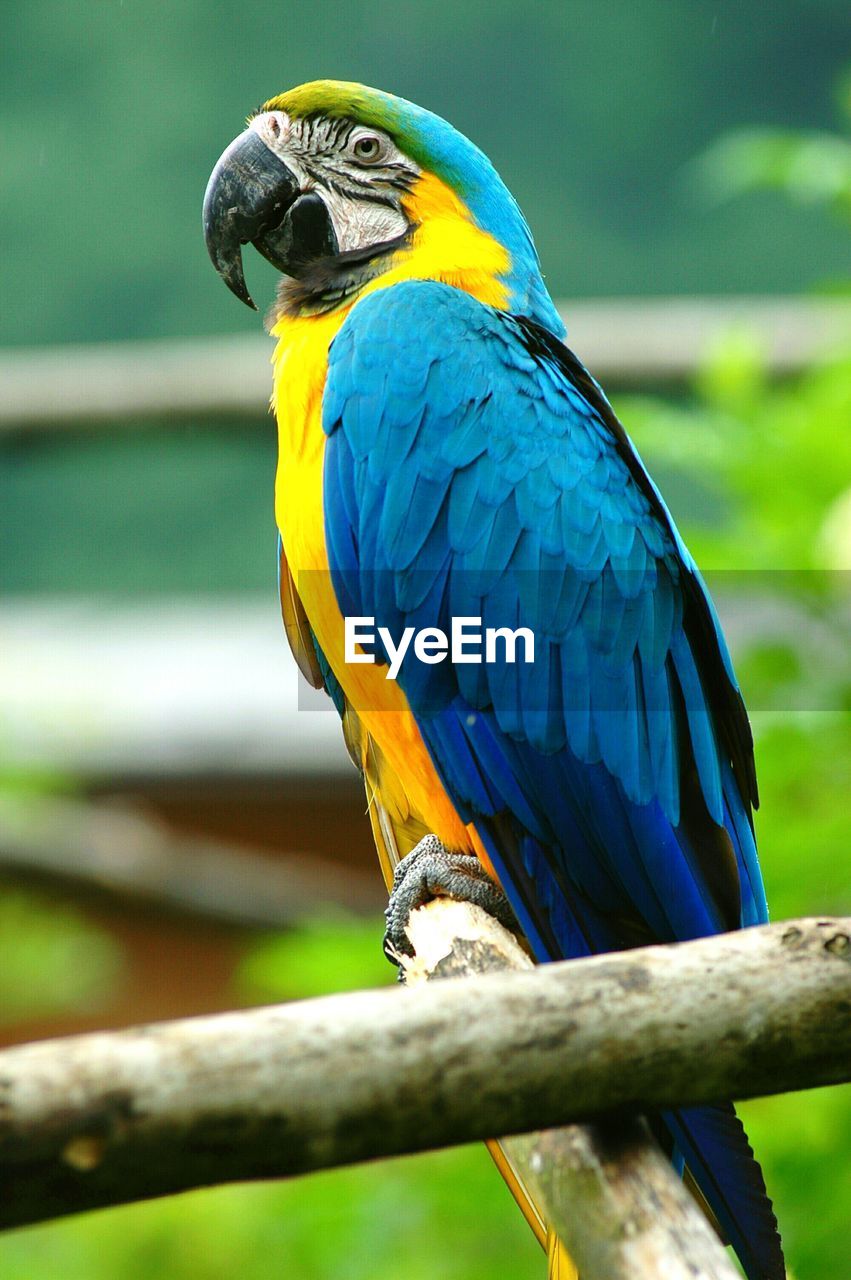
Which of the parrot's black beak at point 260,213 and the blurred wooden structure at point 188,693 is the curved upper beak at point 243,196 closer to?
the parrot's black beak at point 260,213

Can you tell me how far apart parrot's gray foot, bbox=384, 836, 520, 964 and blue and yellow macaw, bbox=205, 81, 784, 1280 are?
14mm

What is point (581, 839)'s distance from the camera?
1.39 metres

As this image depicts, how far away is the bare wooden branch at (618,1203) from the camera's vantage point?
797 millimetres

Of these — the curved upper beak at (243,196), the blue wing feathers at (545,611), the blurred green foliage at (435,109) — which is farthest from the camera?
the blurred green foliage at (435,109)

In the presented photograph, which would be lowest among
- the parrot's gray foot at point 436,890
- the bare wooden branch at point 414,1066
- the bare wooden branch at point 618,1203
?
the bare wooden branch at point 618,1203

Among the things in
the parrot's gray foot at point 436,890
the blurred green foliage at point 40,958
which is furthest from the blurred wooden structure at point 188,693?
the parrot's gray foot at point 436,890

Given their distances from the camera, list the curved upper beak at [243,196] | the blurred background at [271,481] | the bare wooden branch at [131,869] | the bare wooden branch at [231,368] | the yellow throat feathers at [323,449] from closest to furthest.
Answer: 1. the yellow throat feathers at [323,449]
2. the curved upper beak at [243,196]
3. the blurred background at [271,481]
4. the bare wooden branch at [131,869]
5. the bare wooden branch at [231,368]

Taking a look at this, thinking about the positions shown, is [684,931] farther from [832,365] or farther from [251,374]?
[251,374]

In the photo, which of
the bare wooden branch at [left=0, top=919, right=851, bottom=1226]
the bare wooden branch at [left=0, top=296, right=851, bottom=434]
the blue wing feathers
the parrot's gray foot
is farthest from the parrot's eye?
the bare wooden branch at [left=0, top=296, right=851, bottom=434]

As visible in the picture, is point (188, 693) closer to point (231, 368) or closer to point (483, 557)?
point (231, 368)

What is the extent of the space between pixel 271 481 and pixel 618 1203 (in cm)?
407

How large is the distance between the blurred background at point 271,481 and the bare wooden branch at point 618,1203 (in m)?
0.82

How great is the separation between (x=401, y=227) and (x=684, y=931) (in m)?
0.88

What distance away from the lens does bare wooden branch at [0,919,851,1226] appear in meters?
0.69
